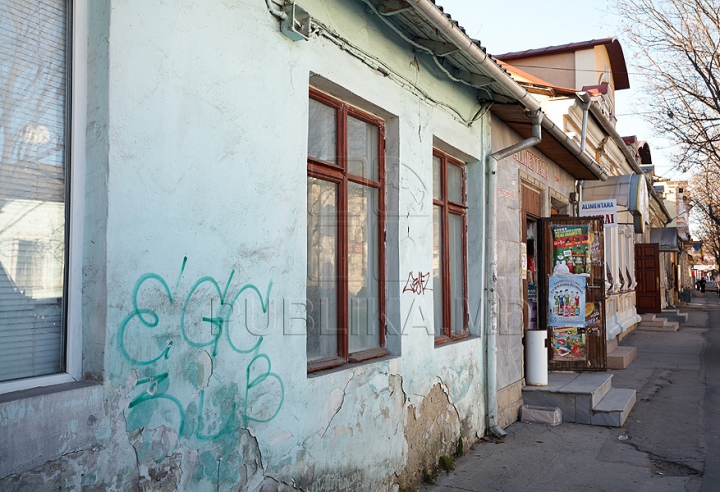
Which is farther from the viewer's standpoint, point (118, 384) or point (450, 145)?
point (450, 145)

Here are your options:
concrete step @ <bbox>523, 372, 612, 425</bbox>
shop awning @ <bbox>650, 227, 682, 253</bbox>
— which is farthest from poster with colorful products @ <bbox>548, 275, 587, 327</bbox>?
shop awning @ <bbox>650, 227, 682, 253</bbox>

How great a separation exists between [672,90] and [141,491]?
16076mm

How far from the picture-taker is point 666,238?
91.4ft

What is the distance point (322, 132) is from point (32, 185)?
226cm

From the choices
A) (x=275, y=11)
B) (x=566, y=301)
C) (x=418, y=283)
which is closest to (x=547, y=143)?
(x=566, y=301)

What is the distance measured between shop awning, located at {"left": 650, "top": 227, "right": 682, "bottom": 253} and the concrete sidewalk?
1984 centimetres

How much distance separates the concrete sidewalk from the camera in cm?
537

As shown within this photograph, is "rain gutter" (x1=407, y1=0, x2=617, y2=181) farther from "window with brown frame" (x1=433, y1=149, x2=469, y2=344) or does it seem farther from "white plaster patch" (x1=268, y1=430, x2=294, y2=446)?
"white plaster patch" (x1=268, y1=430, x2=294, y2=446)

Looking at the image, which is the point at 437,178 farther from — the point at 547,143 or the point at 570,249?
the point at 570,249

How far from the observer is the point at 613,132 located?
46.7ft

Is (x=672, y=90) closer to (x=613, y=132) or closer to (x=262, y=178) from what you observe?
(x=613, y=132)

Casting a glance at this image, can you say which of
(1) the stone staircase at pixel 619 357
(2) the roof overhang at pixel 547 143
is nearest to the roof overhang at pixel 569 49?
(2) the roof overhang at pixel 547 143

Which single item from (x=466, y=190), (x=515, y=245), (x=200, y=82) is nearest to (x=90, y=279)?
(x=200, y=82)

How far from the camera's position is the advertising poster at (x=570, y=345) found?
912cm
